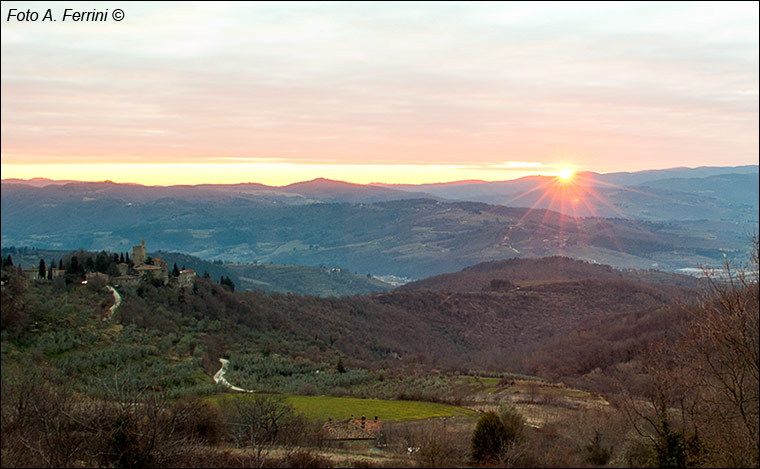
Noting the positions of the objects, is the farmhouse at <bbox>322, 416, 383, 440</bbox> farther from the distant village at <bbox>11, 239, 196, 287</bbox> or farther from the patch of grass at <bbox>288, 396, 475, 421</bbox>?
the distant village at <bbox>11, 239, 196, 287</bbox>

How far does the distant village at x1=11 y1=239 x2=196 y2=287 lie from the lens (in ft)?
190

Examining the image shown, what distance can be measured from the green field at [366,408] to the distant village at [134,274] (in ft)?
105

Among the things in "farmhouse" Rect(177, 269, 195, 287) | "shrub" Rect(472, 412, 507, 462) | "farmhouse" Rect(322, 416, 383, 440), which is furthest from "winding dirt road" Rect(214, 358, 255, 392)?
"farmhouse" Rect(177, 269, 195, 287)

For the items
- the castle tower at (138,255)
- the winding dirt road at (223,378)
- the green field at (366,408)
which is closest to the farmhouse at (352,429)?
the green field at (366,408)

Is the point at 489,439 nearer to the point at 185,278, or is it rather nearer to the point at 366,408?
the point at 366,408

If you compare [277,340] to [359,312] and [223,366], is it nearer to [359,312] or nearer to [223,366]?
[223,366]

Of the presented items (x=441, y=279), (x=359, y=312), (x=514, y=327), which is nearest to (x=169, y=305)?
(x=359, y=312)

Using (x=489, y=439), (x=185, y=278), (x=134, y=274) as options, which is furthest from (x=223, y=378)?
(x=185, y=278)

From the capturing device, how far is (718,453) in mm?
16109

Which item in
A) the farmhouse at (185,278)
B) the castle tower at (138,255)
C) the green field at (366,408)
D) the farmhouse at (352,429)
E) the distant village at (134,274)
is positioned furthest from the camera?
the castle tower at (138,255)

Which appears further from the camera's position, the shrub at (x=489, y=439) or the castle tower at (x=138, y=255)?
the castle tower at (x=138, y=255)

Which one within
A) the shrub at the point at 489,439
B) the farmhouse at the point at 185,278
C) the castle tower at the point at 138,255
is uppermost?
the castle tower at the point at 138,255

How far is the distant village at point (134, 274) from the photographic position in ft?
190

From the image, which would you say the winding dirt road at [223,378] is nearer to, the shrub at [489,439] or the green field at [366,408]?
the green field at [366,408]
